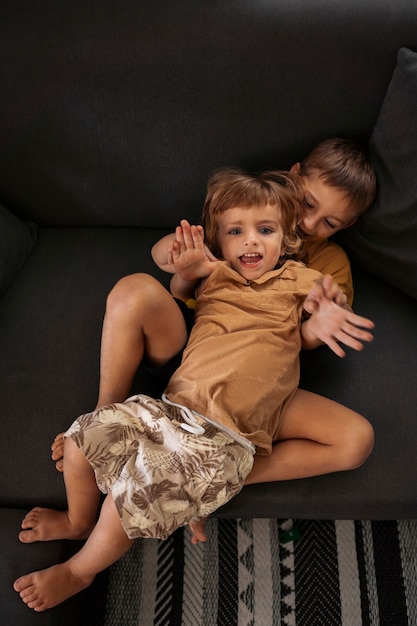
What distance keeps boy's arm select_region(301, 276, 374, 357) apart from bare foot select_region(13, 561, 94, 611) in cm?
70

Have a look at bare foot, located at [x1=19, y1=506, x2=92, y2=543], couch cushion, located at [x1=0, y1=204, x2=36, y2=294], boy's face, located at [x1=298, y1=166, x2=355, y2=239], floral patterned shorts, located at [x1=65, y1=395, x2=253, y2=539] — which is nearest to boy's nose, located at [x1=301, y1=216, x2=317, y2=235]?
boy's face, located at [x1=298, y1=166, x2=355, y2=239]

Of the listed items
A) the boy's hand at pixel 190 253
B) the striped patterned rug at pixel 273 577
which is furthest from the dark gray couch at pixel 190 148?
the boy's hand at pixel 190 253

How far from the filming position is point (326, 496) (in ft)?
4.23

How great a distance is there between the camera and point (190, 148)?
1449 millimetres

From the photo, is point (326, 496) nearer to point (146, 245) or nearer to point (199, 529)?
point (199, 529)

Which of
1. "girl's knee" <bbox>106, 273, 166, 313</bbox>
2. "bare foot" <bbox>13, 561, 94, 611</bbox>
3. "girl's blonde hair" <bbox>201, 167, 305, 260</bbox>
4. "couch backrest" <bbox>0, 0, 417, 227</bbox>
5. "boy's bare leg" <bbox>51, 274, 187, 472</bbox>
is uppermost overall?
"couch backrest" <bbox>0, 0, 417, 227</bbox>

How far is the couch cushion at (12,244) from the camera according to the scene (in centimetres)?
145

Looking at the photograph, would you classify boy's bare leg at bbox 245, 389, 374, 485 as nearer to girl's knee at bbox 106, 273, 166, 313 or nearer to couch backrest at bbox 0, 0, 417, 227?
girl's knee at bbox 106, 273, 166, 313

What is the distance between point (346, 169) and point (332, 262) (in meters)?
0.23

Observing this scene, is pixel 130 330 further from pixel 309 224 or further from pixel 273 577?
pixel 273 577

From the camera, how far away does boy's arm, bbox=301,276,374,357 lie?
1.17 metres

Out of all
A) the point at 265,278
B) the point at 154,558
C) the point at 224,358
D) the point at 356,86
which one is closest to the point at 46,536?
the point at 154,558

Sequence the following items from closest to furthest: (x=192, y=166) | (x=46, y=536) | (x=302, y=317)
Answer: (x=46, y=536)
(x=302, y=317)
(x=192, y=166)

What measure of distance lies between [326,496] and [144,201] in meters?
0.84
